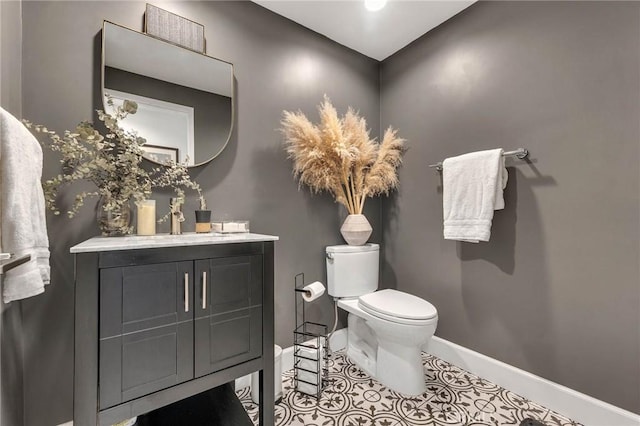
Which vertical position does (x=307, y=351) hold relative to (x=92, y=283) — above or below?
below

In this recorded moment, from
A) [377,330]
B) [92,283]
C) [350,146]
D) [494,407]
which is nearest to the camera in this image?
[92,283]

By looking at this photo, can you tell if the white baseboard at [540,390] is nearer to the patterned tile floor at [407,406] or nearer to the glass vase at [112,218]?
the patterned tile floor at [407,406]

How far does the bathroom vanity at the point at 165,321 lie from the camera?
3.01ft

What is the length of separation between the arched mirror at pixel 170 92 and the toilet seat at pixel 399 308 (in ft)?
4.28

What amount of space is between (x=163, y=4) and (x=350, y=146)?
52.1 inches

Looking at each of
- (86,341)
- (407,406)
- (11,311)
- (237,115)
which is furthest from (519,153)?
(11,311)

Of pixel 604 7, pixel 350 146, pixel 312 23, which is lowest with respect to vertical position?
pixel 350 146

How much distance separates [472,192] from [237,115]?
154cm

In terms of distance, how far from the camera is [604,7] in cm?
134

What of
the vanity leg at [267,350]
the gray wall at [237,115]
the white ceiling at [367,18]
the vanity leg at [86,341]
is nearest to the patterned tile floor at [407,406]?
the vanity leg at [267,350]

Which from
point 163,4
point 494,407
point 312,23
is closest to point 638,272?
point 494,407

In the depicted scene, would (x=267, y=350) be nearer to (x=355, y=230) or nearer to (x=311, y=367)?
(x=311, y=367)

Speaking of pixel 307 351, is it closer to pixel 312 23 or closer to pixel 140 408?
pixel 140 408

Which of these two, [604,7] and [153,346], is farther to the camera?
[604,7]
